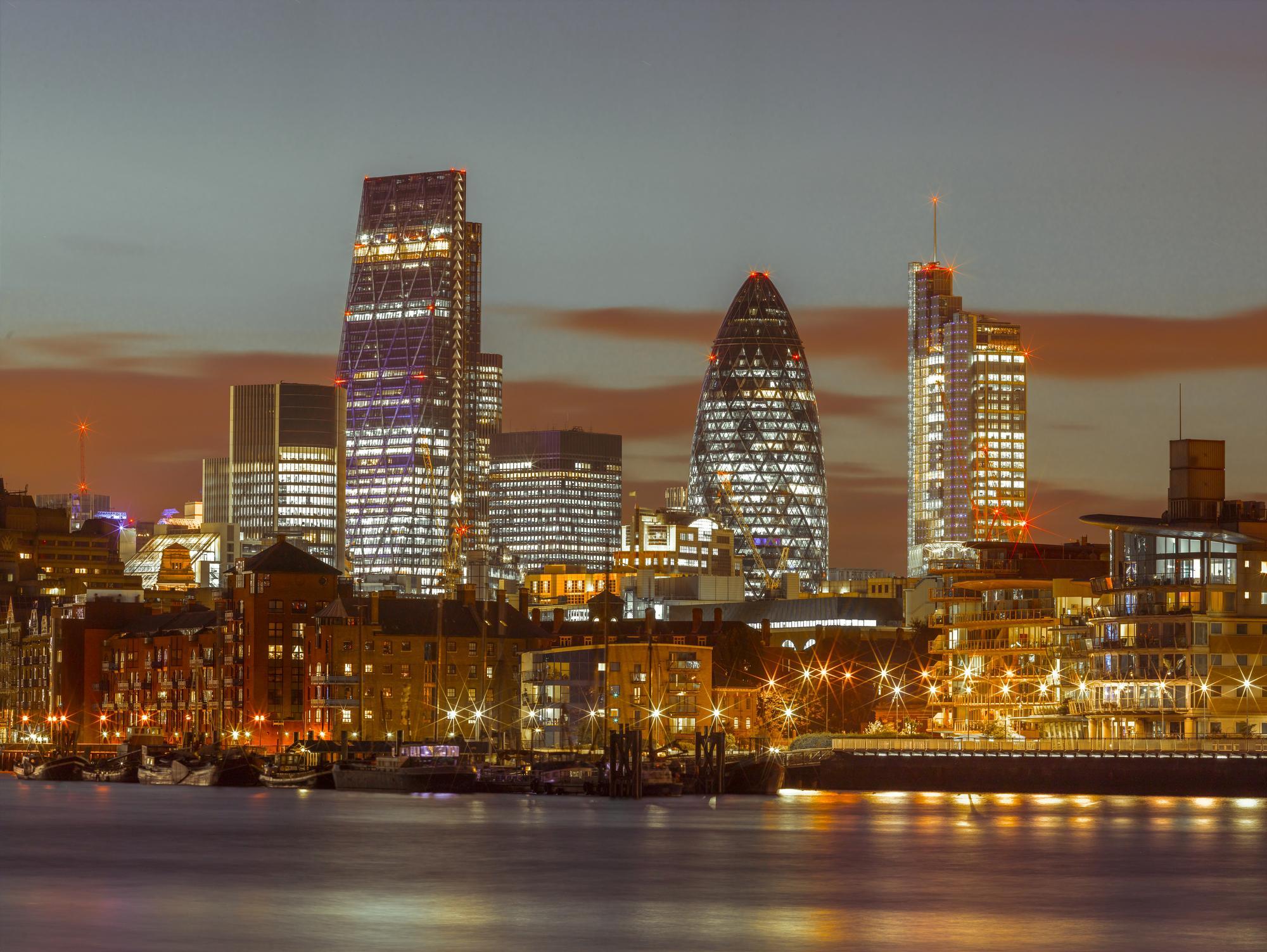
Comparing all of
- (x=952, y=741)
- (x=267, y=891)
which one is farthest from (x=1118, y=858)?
(x=952, y=741)

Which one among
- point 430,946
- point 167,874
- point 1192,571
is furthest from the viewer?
point 1192,571

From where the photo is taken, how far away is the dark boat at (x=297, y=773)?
18512 cm

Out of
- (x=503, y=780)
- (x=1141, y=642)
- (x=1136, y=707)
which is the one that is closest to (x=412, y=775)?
(x=503, y=780)

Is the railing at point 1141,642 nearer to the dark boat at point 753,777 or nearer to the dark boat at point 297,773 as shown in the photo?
the dark boat at point 753,777

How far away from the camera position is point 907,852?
10538cm

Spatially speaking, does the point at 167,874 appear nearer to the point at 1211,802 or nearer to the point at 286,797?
the point at 286,797

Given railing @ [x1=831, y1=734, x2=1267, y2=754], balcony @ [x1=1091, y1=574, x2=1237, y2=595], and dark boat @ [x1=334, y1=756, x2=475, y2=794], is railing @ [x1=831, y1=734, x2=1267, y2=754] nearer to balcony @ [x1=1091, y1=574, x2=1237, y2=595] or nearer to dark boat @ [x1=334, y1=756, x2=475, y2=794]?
balcony @ [x1=1091, y1=574, x2=1237, y2=595]

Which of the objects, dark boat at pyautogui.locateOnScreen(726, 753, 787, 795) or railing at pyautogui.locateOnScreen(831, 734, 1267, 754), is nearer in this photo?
railing at pyautogui.locateOnScreen(831, 734, 1267, 754)

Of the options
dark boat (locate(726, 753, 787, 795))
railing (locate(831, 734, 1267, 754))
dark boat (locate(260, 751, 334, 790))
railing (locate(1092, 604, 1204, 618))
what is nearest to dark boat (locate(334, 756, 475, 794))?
dark boat (locate(260, 751, 334, 790))

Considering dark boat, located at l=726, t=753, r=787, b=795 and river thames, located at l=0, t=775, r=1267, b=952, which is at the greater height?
river thames, located at l=0, t=775, r=1267, b=952

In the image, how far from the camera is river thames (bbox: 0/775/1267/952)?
72125 mm

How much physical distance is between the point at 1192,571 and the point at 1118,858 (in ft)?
267

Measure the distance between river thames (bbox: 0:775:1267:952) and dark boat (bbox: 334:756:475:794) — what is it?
2310cm

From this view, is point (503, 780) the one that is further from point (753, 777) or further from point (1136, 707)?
point (1136, 707)
